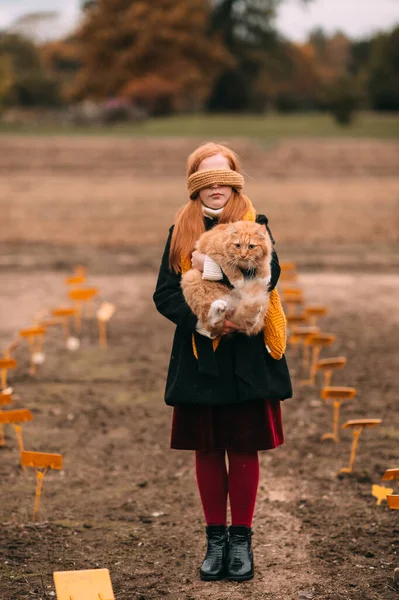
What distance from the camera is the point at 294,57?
5678 cm

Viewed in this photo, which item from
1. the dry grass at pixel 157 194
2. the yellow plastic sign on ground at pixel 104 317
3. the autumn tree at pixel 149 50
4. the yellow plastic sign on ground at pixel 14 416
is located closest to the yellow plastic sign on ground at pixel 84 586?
the yellow plastic sign on ground at pixel 14 416

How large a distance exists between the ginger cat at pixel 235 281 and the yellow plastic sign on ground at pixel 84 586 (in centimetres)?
93

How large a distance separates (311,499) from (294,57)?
180 ft

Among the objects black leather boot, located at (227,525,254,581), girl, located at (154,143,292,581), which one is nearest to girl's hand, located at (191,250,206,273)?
girl, located at (154,143,292,581)

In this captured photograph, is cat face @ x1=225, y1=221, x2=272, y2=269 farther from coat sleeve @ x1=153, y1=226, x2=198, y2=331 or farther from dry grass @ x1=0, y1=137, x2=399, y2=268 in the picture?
dry grass @ x1=0, y1=137, x2=399, y2=268

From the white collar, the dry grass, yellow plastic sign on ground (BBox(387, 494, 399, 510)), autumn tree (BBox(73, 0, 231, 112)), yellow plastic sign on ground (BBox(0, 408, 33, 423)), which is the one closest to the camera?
the white collar

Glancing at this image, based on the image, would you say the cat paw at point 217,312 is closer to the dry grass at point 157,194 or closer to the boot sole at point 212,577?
the boot sole at point 212,577

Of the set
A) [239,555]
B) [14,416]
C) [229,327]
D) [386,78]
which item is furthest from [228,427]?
[386,78]

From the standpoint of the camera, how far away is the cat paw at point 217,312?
3189 millimetres

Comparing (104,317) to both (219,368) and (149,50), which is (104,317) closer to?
(219,368)

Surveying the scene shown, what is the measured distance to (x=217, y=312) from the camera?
10.5 ft

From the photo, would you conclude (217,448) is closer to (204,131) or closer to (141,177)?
(141,177)

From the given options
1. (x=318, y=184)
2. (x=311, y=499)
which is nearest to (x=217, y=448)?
(x=311, y=499)

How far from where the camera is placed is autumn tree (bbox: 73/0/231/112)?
155 feet
